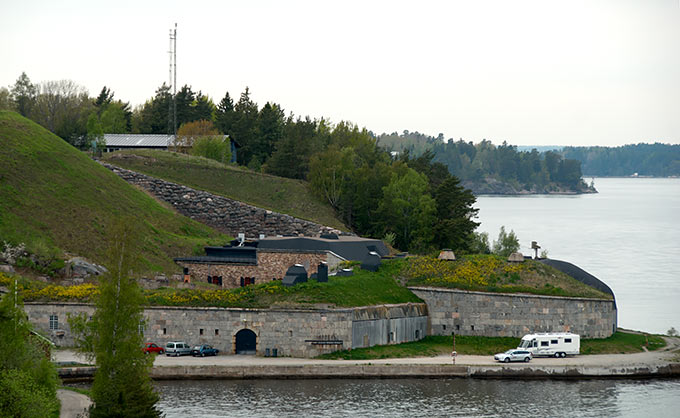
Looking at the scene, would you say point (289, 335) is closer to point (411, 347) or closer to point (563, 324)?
point (411, 347)

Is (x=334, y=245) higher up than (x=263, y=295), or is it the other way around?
(x=334, y=245)

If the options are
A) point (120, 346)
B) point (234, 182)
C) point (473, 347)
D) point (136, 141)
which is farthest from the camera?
point (136, 141)

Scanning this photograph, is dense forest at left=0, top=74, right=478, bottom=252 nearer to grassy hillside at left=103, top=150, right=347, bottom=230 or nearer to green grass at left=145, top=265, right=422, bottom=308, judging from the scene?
grassy hillside at left=103, top=150, right=347, bottom=230

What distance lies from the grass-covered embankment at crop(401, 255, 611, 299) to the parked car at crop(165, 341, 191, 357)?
52.2 ft

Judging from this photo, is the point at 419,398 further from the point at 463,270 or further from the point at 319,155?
the point at 319,155

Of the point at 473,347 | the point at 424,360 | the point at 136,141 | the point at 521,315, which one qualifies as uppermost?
the point at 136,141

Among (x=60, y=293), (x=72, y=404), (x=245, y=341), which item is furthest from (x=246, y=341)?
(x=72, y=404)

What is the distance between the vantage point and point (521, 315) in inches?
2512

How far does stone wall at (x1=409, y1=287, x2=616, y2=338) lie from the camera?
63.5m

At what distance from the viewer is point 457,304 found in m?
65.0

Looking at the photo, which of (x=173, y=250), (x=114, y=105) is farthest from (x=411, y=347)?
(x=114, y=105)

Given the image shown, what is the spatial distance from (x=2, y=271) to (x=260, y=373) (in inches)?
829

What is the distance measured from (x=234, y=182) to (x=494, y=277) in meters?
46.3

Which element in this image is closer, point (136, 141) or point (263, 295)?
point (263, 295)
